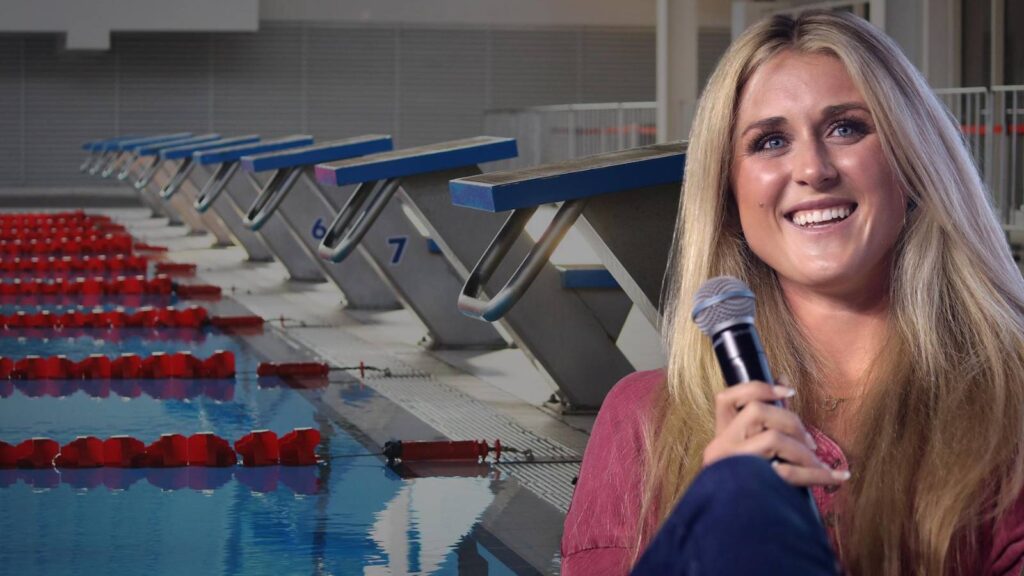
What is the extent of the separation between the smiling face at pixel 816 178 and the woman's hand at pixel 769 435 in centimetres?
44

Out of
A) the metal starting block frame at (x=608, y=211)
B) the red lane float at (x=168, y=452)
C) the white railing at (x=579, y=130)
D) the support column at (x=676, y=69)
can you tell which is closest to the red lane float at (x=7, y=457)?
the red lane float at (x=168, y=452)

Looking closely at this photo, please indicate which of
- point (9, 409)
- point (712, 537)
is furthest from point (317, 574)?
point (9, 409)

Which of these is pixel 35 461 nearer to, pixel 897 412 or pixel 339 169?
pixel 339 169

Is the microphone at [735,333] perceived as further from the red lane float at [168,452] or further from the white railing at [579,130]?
the white railing at [579,130]

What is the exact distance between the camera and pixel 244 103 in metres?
26.2

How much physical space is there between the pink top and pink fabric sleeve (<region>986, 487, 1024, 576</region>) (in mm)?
176

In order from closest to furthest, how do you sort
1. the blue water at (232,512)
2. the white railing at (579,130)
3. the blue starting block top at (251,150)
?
1. the blue water at (232,512)
2. the blue starting block top at (251,150)
3. the white railing at (579,130)

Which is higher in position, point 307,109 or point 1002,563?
point 307,109

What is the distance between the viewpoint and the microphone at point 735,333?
1312 mm

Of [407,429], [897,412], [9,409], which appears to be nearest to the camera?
[897,412]

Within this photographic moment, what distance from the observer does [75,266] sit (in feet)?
38.8

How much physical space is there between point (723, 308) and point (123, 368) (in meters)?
5.62

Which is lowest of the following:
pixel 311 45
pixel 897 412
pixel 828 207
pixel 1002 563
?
pixel 1002 563

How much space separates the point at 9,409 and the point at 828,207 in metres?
4.59
